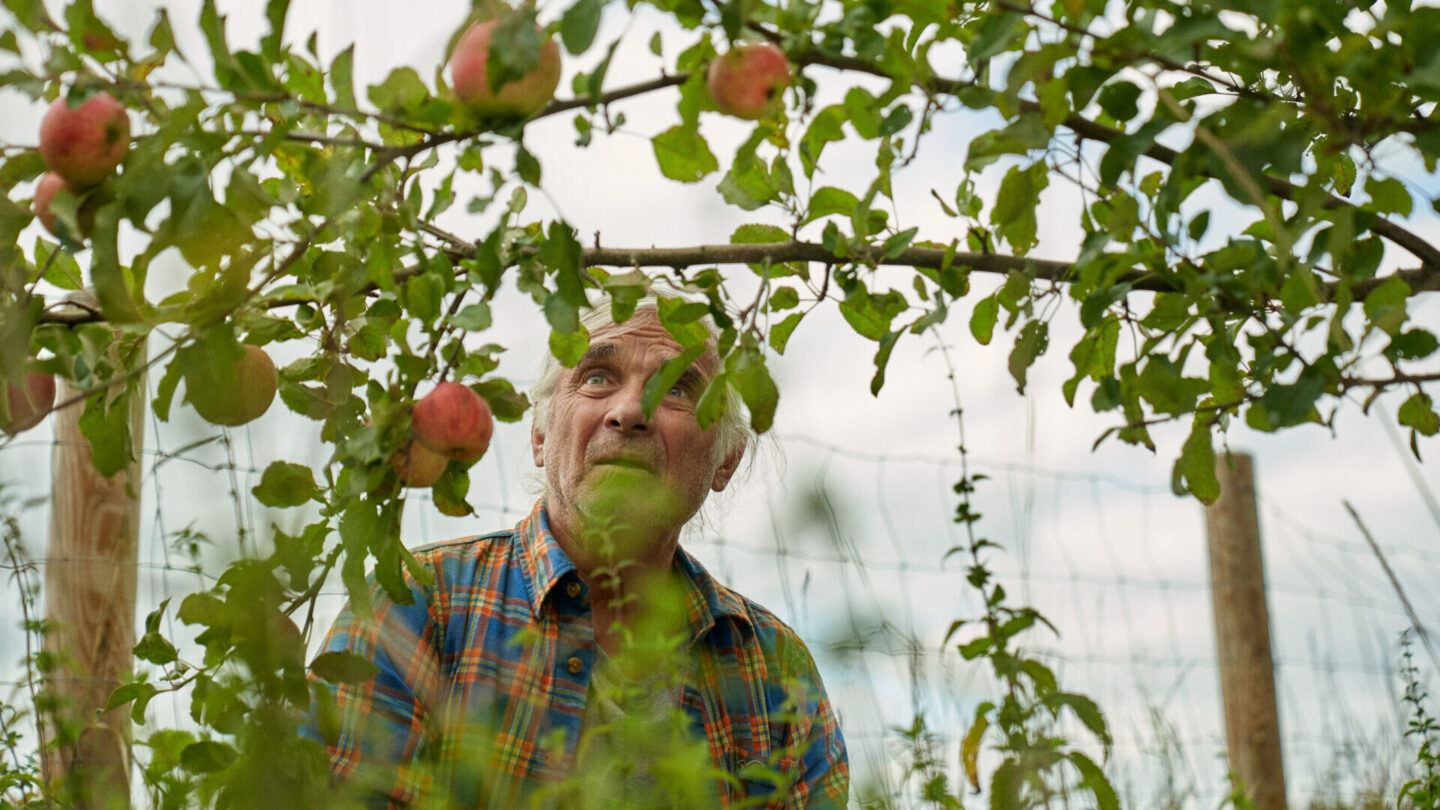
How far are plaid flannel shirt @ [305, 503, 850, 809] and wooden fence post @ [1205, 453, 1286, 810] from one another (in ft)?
6.63

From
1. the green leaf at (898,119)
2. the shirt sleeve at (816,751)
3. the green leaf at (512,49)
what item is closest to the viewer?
the green leaf at (512,49)

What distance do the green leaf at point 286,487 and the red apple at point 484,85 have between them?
0.39 meters

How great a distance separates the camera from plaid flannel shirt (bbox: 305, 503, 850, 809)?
1.67 m

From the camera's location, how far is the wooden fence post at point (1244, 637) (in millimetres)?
3545

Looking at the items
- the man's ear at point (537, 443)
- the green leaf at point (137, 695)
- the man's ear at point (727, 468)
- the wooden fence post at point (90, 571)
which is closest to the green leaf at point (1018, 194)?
the green leaf at point (137, 695)

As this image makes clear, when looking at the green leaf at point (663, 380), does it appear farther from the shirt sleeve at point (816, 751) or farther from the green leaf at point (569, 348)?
the shirt sleeve at point (816, 751)

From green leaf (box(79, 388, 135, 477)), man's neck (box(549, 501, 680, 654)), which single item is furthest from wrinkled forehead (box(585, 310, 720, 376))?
green leaf (box(79, 388, 135, 477))

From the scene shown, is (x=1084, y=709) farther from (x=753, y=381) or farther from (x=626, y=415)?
(x=626, y=415)

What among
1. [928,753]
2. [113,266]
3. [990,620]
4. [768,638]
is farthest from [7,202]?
[768,638]

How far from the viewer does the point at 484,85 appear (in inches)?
36.8

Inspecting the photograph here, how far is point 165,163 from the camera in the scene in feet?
2.93

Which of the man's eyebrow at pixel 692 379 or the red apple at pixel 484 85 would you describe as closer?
the red apple at pixel 484 85

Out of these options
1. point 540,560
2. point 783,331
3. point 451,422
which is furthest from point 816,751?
point 451,422

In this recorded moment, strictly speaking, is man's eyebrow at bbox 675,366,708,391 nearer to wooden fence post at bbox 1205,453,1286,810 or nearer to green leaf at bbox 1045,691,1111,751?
green leaf at bbox 1045,691,1111,751
